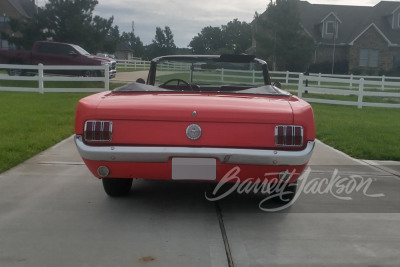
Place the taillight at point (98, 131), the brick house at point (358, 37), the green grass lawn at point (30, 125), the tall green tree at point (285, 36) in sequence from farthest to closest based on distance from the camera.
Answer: the brick house at point (358, 37) → the tall green tree at point (285, 36) → the green grass lawn at point (30, 125) → the taillight at point (98, 131)

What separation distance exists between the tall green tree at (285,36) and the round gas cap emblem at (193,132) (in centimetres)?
3263

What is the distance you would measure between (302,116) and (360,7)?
4411 cm

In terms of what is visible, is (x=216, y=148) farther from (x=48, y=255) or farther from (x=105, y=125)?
(x=48, y=255)

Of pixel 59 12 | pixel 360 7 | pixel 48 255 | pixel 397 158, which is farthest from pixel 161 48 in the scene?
pixel 48 255

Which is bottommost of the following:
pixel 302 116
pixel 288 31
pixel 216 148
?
pixel 216 148

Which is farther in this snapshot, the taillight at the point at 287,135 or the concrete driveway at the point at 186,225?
the taillight at the point at 287,135

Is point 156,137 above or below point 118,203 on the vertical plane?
above

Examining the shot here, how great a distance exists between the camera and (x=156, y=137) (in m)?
4.14

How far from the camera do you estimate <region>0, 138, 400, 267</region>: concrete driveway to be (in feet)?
11.7

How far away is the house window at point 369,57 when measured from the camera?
138 feet

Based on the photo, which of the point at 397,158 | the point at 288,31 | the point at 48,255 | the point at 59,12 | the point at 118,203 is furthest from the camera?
the point at 288,31

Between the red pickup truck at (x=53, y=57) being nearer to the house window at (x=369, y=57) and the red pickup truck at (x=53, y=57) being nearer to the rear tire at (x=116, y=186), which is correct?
the rear tire at (x=116, y=186)

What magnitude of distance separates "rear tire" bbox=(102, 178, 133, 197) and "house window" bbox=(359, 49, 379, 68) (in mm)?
40114

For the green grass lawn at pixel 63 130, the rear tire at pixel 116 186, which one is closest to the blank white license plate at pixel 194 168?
the rear tire at pixel 116 186
